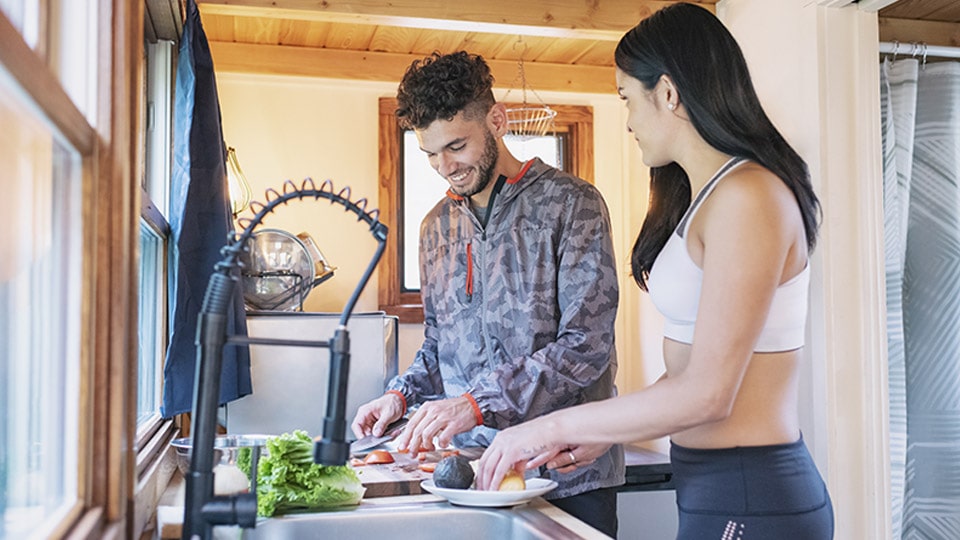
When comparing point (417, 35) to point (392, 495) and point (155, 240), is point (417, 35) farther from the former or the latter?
point (392, 495)

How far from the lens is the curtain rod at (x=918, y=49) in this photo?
2844mm

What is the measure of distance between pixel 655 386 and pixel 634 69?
0.49 meters

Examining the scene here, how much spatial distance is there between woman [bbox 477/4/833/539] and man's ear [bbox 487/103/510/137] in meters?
0.61

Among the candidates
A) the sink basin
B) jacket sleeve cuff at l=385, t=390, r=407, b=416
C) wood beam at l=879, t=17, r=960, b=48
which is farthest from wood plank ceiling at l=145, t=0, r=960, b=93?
the sink basin

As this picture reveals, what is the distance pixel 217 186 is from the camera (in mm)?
2385

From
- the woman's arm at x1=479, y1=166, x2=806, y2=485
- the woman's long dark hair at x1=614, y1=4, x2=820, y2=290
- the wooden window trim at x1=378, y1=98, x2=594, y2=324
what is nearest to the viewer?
the woman's arm at x1=479, y1=166, x2=806, y2=485

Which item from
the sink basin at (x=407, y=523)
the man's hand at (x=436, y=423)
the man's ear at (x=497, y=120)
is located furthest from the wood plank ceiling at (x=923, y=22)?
the sink basin at (x=407, y=523)

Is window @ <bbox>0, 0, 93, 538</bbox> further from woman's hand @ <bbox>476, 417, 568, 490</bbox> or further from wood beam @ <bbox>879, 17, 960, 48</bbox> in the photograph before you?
wood beam @ <bbox>879, 17, 960, 48</bbox>

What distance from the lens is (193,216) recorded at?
2256mm

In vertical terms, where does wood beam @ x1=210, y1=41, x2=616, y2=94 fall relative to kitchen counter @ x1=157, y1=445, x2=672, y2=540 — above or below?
above

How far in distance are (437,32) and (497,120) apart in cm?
215

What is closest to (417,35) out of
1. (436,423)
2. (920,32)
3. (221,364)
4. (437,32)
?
(437,32)

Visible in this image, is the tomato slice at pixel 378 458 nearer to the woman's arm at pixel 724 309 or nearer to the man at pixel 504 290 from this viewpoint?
the man at pixel 504 290

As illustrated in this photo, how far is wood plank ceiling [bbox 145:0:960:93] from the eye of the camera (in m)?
3.08
